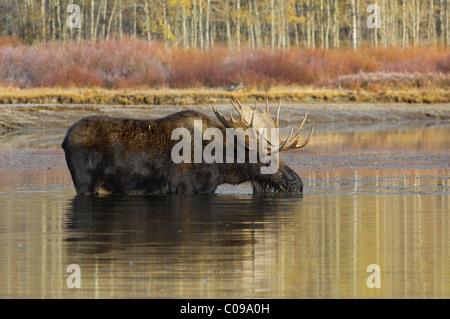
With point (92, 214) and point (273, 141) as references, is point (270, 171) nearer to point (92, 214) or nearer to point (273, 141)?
point (273, 141)

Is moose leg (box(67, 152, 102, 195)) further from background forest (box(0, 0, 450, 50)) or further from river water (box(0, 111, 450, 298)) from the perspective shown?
background forest (box(0, 0, 450, 50))

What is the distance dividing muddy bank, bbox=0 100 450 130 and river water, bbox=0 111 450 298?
11810 millimetres

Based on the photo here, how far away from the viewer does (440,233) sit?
9.10 metres

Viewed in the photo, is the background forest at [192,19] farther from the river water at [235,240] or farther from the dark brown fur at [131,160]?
the dark brown fur at [131,160]

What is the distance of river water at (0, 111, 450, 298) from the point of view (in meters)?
6.82

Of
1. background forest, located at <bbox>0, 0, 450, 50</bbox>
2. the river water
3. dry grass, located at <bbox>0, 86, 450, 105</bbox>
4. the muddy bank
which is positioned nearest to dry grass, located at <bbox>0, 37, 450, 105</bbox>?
dry grass, located at <bbox>0, 86, 450, 105</bbox>

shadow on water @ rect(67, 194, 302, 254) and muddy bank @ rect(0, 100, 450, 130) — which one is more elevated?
muddy bank @ rect(0, 100, 450, 130)

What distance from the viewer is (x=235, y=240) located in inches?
345

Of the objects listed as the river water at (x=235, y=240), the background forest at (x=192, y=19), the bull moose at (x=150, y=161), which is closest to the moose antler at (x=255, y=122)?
the bull moose at (x=150, y=161)

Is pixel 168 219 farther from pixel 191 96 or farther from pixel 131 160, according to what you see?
pixel 191 96

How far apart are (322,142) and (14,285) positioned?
15.5 m

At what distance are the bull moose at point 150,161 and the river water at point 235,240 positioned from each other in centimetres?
23
